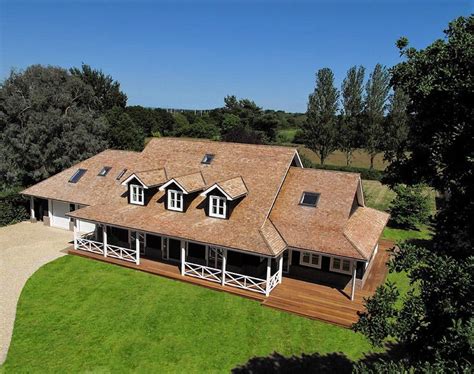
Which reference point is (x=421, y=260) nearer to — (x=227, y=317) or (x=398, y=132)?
(x=227, y=317)

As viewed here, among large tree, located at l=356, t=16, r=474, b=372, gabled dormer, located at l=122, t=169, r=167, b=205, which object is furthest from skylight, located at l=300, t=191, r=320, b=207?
large tree, located at l=356, t=16, r=474, b=372

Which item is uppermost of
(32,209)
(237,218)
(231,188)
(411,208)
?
(231,188)

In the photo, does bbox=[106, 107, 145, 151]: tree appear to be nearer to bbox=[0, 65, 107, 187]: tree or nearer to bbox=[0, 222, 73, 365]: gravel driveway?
bbox=[0, 65, 107, 187]: tree

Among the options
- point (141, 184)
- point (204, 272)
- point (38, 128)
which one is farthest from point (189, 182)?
point (38, 128)

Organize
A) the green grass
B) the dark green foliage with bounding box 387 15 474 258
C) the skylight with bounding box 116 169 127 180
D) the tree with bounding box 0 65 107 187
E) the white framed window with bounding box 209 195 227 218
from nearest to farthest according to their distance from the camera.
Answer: the dark green foliage with bounding box 387 15 474 258, the green grass, the white framed window with bounding box 209 195 227 218, the skylight with bounding box 116 169 127 180, the tree with bounding box 0 65 107 187

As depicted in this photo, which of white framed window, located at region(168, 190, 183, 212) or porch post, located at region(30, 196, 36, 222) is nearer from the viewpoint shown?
white framed window, located at region(168, 190, 183, 212)

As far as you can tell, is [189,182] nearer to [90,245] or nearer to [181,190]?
[181,190]

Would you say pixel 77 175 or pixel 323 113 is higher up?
pixel 323 113

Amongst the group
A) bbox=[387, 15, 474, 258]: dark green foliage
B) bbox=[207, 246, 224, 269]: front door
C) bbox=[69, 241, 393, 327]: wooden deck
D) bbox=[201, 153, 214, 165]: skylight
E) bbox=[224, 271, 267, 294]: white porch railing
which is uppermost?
bbox=[387, 15, 474, 258]: dark green foliage
